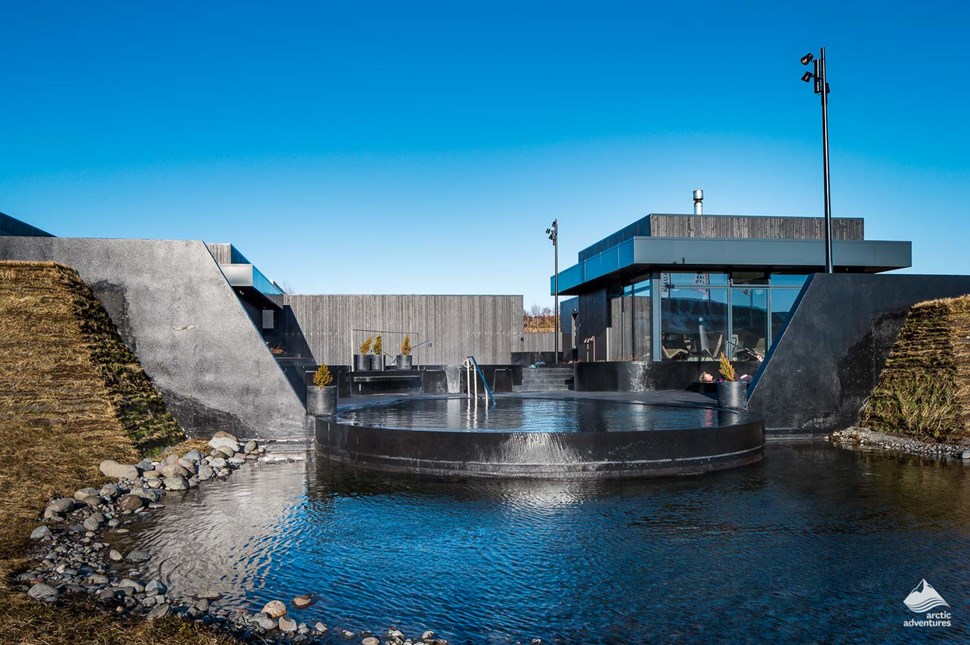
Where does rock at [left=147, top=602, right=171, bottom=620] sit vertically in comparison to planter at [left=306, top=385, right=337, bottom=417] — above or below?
below

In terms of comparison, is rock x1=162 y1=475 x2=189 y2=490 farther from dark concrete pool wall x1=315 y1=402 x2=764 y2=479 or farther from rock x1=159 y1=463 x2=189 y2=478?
dark concrete pool wall x1=315 y1=402 x2=764 y2=479

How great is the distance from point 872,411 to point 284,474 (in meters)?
9.50

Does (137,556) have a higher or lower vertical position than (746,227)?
lower

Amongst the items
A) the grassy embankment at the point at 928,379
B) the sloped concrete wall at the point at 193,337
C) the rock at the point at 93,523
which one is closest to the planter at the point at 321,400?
the sloped concrete wall at the point at 193,337

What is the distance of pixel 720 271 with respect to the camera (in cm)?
1822

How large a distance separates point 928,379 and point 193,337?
11654mm

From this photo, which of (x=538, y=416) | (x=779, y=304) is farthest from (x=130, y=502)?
(x=779, y=304)

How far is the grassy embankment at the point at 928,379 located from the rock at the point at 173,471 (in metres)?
10.4

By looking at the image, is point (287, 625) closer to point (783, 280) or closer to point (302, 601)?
point (302, 601)

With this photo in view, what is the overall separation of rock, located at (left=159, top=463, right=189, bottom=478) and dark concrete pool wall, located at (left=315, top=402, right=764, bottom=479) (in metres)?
2.18

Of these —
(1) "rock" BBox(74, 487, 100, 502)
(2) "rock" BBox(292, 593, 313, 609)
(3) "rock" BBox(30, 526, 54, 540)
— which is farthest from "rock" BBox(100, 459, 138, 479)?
(2) "rock" BBox(292, 593, 313, 609)

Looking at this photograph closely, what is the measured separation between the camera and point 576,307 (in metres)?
26.0

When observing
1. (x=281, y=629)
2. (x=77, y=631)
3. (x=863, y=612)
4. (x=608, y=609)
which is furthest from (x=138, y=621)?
(x=863, y=612)

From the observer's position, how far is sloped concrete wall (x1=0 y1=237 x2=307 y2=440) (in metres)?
10.8
